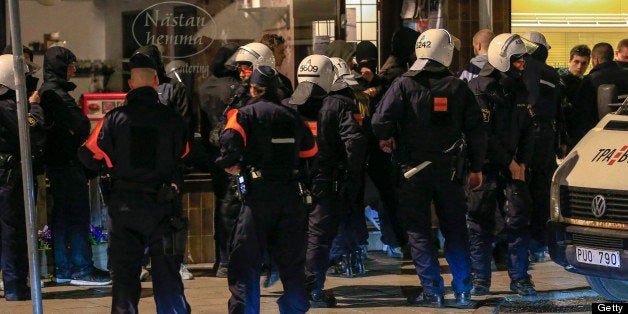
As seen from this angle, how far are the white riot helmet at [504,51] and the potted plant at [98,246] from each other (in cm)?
392

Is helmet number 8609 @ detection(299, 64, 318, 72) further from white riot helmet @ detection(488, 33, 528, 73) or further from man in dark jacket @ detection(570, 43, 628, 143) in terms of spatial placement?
man in dark jacket @ detection(570, 43, 628, 143)

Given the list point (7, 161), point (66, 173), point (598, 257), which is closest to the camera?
point (598, 257)

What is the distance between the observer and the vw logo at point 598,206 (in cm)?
878

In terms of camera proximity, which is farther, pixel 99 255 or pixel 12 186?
pixel 99 255

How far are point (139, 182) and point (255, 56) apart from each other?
2.51 m

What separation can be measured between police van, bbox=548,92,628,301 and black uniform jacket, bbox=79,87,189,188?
2.88 metres

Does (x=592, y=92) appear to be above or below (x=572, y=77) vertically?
below

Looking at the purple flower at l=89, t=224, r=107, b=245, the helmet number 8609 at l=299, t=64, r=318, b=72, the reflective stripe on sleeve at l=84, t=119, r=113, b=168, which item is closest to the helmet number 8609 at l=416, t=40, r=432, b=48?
the helmet number 8609 at l=299, t=64, r=318, b=72

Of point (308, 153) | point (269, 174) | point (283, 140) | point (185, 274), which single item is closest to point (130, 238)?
point (269, 174)

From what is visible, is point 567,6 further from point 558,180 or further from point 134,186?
point 134,186

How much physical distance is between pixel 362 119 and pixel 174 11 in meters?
2.55

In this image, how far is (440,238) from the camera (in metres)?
13.0

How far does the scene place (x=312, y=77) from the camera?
9.97 m

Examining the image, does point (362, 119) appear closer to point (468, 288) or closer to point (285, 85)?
point (285, 85)
